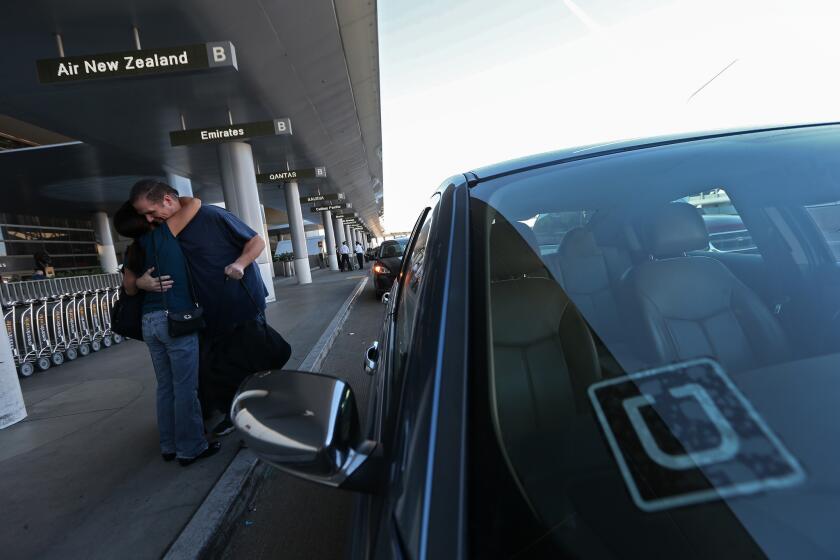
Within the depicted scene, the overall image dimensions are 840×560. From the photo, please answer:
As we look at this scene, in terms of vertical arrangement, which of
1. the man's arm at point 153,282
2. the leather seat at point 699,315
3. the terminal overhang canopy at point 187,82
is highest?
the terminal overhang canopy at point 187,82

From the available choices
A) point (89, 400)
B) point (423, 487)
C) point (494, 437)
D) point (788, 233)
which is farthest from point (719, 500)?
point (89, 400)

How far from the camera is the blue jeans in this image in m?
3.01

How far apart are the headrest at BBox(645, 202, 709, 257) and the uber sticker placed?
0.58 meters

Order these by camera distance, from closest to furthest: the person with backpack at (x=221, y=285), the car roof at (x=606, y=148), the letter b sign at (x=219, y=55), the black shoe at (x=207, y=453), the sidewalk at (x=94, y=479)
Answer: the car roof at (x=606, y=148) < the sidewalk at (x=94, y=479) < the person with backpack at (x=221, y=285) < the black shoe at (x=207, y=453) < the letter b sign at (x=219, y=55)

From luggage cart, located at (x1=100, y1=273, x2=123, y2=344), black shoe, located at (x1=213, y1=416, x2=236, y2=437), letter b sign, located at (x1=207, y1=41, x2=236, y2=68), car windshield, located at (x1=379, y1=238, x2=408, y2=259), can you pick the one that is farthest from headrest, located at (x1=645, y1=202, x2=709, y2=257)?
car windshield, located at (x1=379, y1=238, x2=408, y2=259)

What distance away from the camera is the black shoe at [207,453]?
124 inches

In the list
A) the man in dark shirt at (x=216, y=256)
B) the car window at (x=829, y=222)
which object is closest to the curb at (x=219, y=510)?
the man in dark shirt at (x=216, y=256)

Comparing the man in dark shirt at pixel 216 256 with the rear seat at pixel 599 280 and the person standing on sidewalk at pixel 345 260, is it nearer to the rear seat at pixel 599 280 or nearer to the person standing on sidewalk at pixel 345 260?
the rear seat at pixel 599 280

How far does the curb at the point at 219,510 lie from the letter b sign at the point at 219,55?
5.54m

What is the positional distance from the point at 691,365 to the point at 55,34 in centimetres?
919

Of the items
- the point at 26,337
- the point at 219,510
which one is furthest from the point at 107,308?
the point at 219,510

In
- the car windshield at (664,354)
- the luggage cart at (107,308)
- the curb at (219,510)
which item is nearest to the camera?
the car windshield at (664,354)

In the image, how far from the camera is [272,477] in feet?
10.4

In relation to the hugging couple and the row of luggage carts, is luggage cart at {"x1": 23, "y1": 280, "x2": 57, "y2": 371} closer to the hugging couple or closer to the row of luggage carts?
the row of luggage carts
